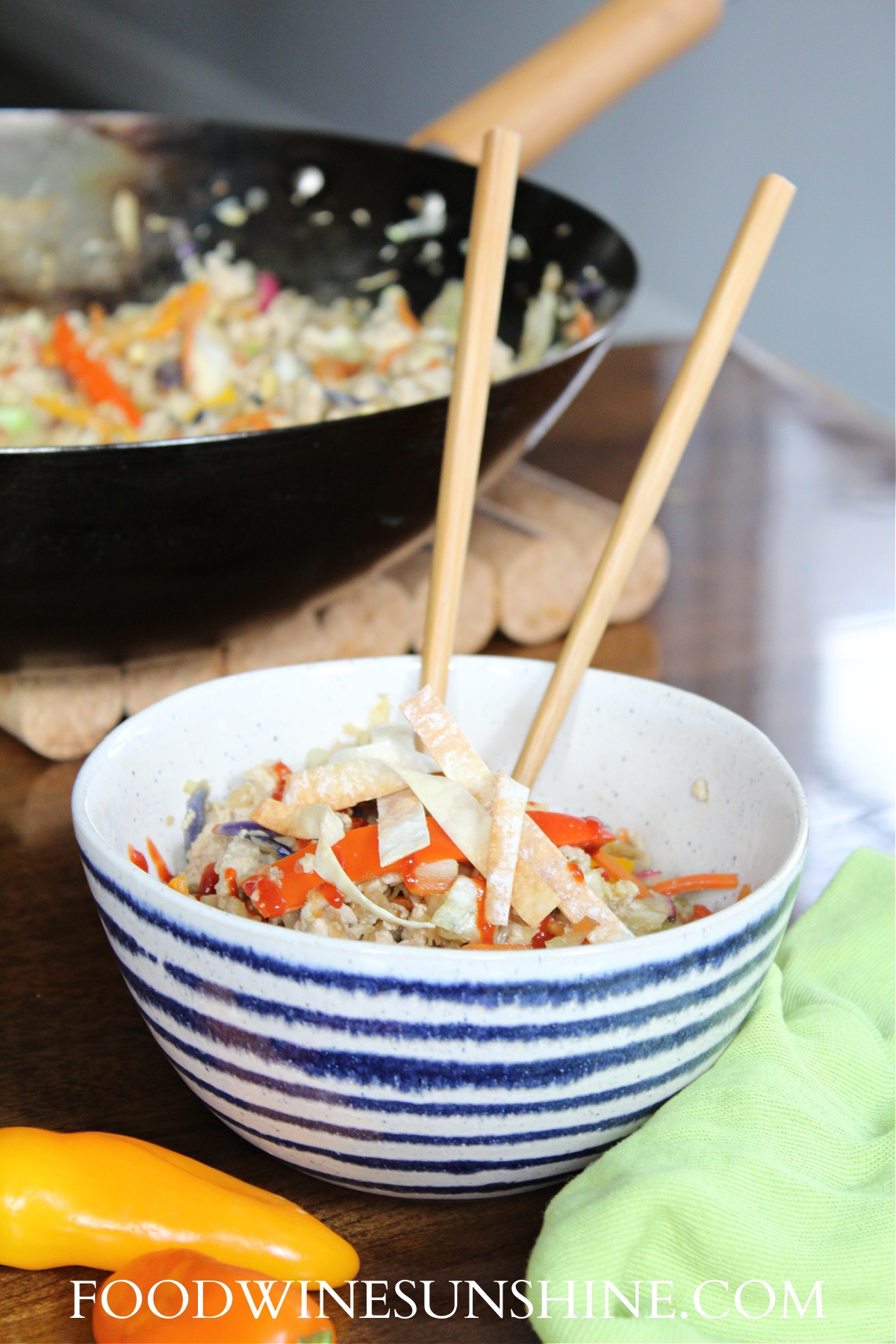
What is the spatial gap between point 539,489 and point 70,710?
21.4 inches

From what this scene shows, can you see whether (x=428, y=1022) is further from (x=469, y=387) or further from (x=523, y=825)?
(x=469, y=387)

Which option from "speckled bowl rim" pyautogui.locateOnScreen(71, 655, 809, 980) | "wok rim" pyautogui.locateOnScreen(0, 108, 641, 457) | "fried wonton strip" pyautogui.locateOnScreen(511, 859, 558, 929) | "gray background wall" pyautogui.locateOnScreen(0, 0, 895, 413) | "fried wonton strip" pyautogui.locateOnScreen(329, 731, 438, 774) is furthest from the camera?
"gray background wall" pyautogui.locateOnScreen(0, 0, 895, 413)

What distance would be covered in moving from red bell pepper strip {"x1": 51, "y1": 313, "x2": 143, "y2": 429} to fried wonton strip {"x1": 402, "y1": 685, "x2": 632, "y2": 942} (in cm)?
68

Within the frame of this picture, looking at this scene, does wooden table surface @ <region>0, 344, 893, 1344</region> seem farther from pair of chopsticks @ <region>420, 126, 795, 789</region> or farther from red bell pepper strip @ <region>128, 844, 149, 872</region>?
pair of chopsticks @ <region>420, 126, 795, 789</region>

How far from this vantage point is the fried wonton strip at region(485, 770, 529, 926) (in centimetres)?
60

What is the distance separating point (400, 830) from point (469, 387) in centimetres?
27

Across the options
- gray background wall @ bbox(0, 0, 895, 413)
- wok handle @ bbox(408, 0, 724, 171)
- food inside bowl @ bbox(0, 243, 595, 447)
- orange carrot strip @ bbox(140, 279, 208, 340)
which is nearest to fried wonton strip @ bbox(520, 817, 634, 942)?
food inside bowl @ bbox(0, 243, 595, 447)

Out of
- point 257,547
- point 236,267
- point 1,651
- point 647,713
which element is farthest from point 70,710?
point 236,267

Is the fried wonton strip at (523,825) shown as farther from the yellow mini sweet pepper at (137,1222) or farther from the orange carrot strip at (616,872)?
the yellow mini sweet pepper at (137,1222)

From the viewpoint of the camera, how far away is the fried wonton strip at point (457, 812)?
24.5 inches

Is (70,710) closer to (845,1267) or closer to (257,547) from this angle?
(257,547)

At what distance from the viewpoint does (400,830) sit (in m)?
0.62

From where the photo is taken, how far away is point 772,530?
1460 millimetres

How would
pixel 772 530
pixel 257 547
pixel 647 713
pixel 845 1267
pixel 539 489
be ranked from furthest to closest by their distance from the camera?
pixel 772 530, pixel 539 489, pixel 257 547, pixel 647 713, pixel 845 1267
